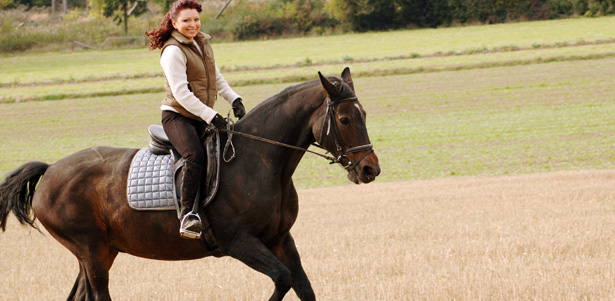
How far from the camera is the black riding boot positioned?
6.62 meters

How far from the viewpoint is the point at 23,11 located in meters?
91.7

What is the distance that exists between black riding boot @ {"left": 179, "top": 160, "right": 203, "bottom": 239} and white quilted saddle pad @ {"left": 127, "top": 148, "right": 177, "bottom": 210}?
0.85ft

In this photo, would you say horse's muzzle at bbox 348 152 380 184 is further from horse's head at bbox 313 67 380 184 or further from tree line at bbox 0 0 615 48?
tree line at bbox 0 0 615 48

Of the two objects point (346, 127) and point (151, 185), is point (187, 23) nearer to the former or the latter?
point (151, 185)

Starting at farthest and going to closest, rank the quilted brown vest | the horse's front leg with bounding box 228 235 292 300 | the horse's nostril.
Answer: the quilted brown vest < the horse's front leg with bounding box 228 235 292 300 < the horse's nostril

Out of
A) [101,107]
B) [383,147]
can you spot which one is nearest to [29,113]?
[101,107]

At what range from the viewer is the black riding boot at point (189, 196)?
6.62 m

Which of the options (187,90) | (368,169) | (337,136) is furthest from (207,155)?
(368,169)

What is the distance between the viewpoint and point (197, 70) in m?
6.92

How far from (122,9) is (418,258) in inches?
3094

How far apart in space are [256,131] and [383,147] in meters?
19.6

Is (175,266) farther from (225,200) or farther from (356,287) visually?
(225,200)

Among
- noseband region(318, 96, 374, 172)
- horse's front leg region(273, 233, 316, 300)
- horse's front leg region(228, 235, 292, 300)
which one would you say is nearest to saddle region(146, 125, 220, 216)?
horse's front leg region(228, 235, 292, 300)

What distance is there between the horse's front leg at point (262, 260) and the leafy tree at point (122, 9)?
78.9 metres
